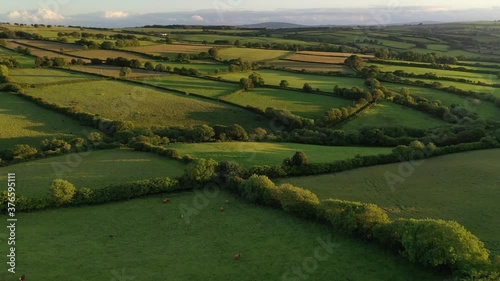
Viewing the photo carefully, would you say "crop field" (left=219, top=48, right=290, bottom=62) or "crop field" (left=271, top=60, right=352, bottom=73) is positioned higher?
"crop field" (left=219, top=48, right=290, bottom=62)

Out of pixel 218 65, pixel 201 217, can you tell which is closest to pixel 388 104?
pixel 218 65

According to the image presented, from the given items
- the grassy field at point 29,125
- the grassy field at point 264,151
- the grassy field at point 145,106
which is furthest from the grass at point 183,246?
the grassy field at point 145,106

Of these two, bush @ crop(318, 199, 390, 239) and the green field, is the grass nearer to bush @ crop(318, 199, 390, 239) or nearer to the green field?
bush @ crop(318, 199, 390, 239)

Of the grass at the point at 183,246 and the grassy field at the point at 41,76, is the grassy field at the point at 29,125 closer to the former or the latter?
the grassy field at the point at 41,76

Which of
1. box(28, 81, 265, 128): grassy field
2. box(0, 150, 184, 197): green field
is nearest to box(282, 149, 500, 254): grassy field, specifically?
box(0, 150, 184, 197): green field

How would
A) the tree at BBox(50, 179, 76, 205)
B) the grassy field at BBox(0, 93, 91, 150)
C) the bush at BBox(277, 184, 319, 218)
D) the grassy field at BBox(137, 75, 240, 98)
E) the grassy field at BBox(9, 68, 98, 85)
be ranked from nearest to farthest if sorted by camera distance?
the bush at BBox(277, 184, 319, 218)
the tree at BBox(50, 179, 76, 205)
the grassy field at BBox(0, 93, 91, 150)
the grassy field at BBox(137, 75, 240, 98)
the grassy field at BBox(9, 68, 98, 85)

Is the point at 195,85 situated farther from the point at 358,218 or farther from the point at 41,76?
the point at 358,218

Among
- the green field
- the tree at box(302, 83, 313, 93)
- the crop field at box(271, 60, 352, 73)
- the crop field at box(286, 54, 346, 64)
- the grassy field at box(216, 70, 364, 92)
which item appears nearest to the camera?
the green field
